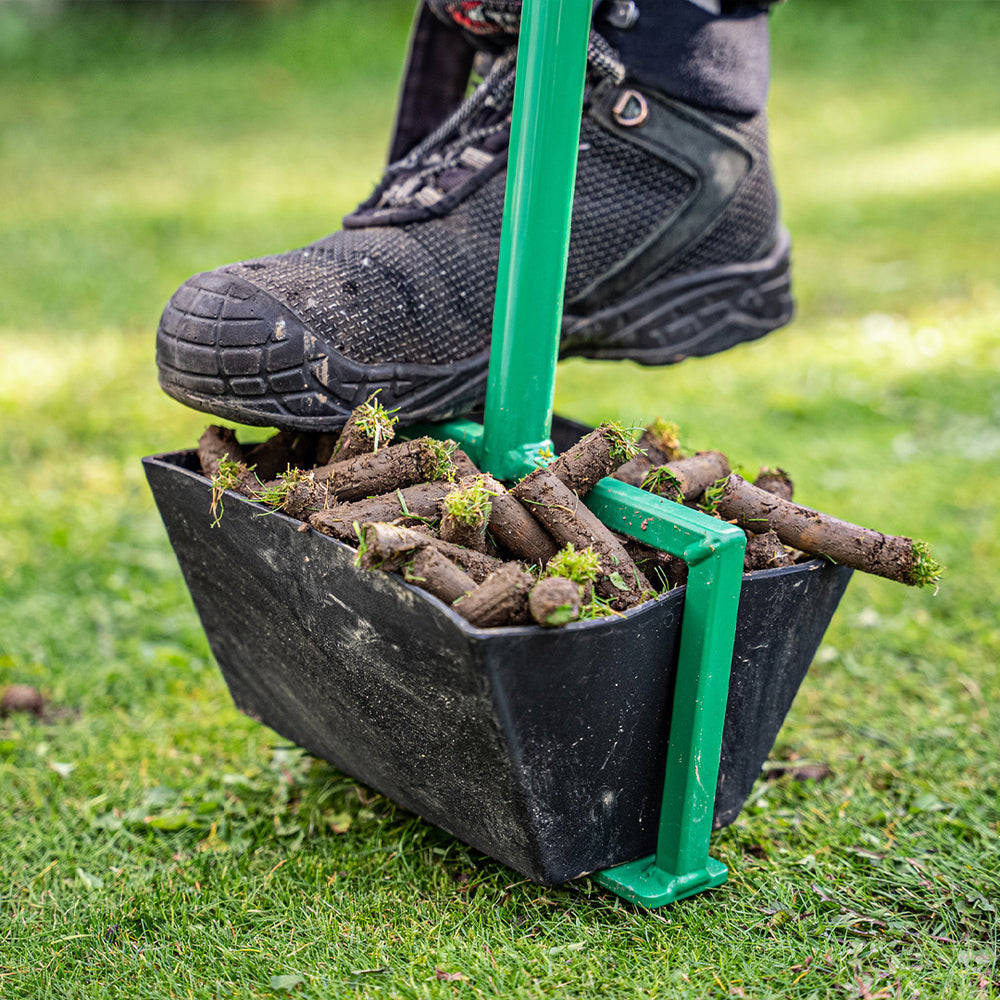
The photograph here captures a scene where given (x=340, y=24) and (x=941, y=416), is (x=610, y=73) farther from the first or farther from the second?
(x=340, y=24)

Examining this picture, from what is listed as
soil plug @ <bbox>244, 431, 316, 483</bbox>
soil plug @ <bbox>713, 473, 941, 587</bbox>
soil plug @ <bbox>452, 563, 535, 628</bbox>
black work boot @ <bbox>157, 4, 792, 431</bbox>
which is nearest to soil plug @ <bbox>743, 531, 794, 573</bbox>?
soil plug @ <bbox>713, 473, 941, 587</bbox>

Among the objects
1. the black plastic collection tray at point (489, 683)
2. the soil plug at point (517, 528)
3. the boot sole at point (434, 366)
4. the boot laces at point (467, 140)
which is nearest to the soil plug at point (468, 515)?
the soil plug at point (517, 528)

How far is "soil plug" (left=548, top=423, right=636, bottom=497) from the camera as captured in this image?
1.35 m

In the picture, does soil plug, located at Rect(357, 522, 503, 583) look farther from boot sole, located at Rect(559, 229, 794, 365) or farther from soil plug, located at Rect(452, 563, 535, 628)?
boot sole, located at Rect(559, 229, 794, 365)

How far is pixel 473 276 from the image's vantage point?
161 cm

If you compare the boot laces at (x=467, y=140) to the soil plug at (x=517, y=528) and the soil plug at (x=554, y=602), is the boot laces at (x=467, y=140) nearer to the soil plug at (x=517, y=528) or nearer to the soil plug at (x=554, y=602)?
the soil plug at (x=517, y=528)

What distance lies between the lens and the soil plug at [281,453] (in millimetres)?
1563

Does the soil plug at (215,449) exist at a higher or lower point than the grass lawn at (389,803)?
higher

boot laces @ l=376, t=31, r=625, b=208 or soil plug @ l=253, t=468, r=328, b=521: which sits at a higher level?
boot laces @ l=376, t=31, r=625, b=208

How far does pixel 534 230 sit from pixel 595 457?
28 centimetres

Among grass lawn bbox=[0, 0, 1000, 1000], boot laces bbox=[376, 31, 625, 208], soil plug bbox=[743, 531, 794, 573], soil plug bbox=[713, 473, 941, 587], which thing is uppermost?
boot laces bbox=[376, 31, 625, 208]

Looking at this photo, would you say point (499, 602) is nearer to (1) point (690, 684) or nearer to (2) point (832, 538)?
(1) point (690, 684)

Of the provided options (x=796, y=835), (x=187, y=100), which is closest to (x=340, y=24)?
(x=187, y=100)

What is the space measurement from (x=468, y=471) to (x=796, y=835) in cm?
67
